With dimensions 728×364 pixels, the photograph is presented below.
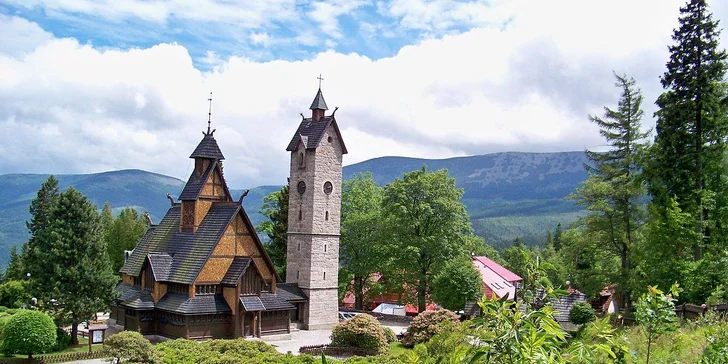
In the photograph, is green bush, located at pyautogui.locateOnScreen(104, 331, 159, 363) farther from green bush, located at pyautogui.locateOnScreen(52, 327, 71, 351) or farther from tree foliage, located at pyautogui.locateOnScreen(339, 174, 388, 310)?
tree foliage, located at pyautogui.locateOnScreen(339, 174, 388, 310)

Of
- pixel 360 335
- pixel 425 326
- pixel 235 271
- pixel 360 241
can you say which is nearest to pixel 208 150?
pixel 235 271

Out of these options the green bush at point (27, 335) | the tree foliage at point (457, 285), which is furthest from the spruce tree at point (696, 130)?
the green bush at point (27, 335)

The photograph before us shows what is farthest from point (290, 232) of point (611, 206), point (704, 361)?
point (704, 361)

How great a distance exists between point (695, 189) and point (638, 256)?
399 cm

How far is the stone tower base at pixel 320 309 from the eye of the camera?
36.8 meters

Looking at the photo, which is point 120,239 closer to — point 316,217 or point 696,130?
point 316,217

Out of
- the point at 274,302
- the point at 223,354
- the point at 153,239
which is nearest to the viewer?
the point at 223,354

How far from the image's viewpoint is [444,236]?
43156 millimetres

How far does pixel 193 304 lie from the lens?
3148 cm

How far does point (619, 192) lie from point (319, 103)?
61.8ft

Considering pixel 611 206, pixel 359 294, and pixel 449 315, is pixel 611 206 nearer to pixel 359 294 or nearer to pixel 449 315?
pixel 449 315

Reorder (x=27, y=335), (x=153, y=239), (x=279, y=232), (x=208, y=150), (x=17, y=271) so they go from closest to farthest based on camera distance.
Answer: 1. (x=27, y=335)
2. (x=208, y=150)
3. (x=153, y=239)
4. (x=279, y=232)
5. (x=17, y=271)

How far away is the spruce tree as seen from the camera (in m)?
26.9

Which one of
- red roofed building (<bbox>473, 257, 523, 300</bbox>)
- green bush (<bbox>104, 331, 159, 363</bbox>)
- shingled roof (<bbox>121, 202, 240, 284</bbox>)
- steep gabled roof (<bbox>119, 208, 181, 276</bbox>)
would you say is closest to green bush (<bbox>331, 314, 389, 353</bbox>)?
shingled roof (<bbox>121, 202, 240, 284</bbox>)
